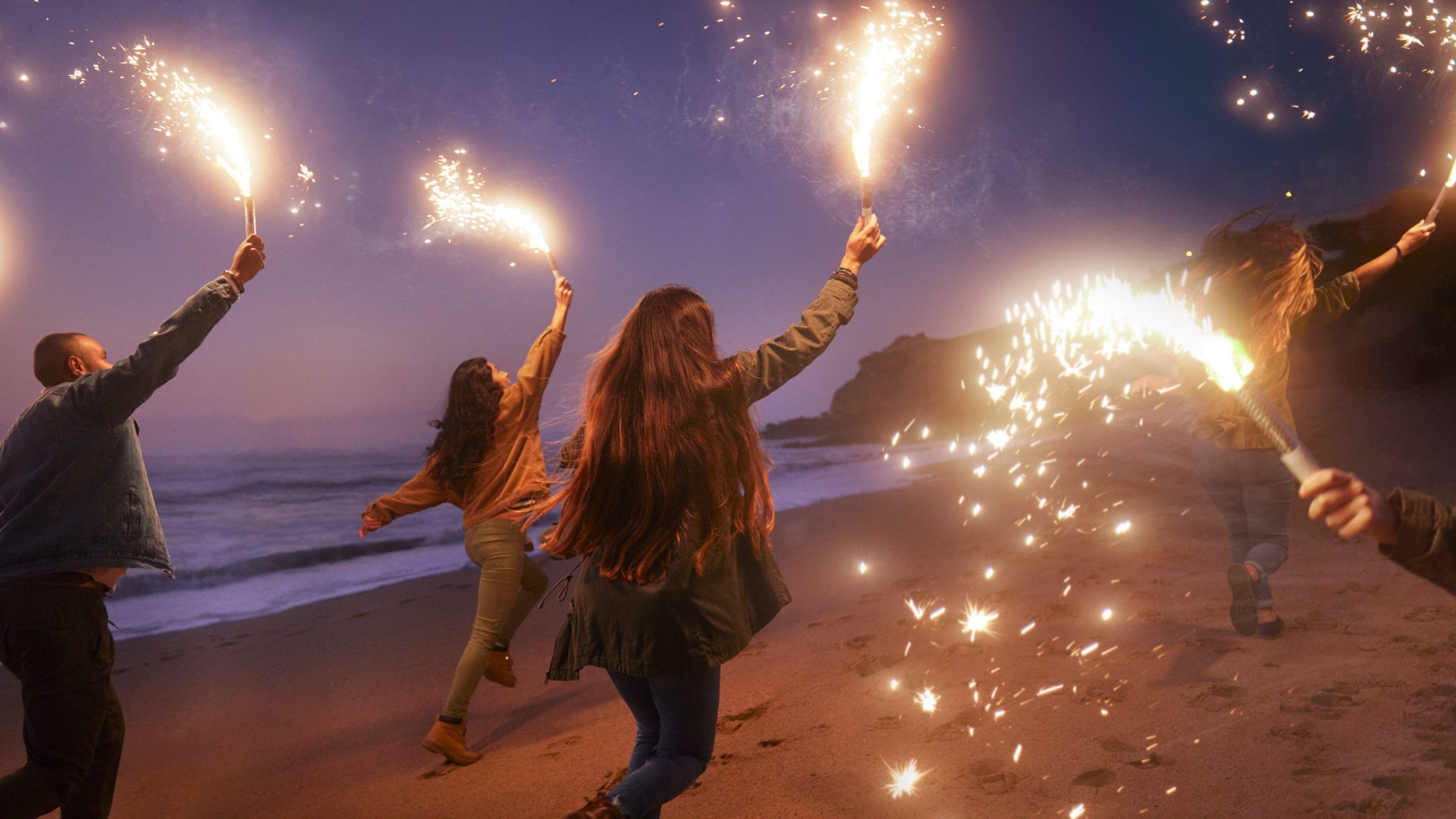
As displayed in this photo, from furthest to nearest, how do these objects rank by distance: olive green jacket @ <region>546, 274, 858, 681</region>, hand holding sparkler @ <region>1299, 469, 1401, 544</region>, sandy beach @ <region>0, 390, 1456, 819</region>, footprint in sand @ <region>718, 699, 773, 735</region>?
footprint in sand @ <region>718, 699, 773, 735</region> < sandy beach @ <region>0, 390, 1456, 819</region> < olive green jacket @ <region>546, 274, 858, 681</region> < hand holding sparkler @ <region>1299, 469, 1401, 544</region>

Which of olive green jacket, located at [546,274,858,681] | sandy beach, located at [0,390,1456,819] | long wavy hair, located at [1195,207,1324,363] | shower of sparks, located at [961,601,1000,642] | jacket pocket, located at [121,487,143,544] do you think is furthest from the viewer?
shower of sparks, located at [961,601,1000,642]

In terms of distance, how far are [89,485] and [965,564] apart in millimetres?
6151

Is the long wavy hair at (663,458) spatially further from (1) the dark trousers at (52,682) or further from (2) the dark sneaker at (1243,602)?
(2) the dark sneaker at (1243,602)

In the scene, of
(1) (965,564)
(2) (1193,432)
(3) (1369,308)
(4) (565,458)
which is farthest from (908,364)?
(4) (565,458)

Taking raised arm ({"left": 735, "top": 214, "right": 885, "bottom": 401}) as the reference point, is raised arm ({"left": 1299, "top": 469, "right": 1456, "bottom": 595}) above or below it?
below

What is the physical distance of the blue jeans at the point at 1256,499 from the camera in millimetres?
3984

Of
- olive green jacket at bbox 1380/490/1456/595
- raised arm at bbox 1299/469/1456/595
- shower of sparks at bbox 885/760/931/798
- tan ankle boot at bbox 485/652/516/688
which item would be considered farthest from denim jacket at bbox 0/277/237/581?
olive green jacket at bbox 1380/490/1456/595

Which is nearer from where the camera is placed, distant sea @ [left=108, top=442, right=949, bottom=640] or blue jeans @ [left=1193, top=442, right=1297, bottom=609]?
blue jeans @ [left=1193, top=442, right=1297, bottom=609]

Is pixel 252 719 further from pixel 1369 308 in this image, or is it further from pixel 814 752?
pixel 1369 308

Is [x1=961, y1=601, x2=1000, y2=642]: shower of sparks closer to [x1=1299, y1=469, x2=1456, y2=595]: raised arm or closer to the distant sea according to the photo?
[x1=1299, y1=469, x2=1456, y2=595]: raised arm

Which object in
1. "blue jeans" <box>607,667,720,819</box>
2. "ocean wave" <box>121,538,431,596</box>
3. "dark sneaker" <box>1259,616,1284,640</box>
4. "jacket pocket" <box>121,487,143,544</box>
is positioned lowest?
"dark sneaker" <box>1259,616,1284,640</box>

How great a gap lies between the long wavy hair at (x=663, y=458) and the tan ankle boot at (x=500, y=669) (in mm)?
2065

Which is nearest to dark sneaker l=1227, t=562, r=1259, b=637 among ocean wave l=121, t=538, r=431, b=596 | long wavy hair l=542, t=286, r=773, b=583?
long wavy hair l=542, t=286, r=773, b=583

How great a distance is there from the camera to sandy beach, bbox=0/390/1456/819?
2.90m
